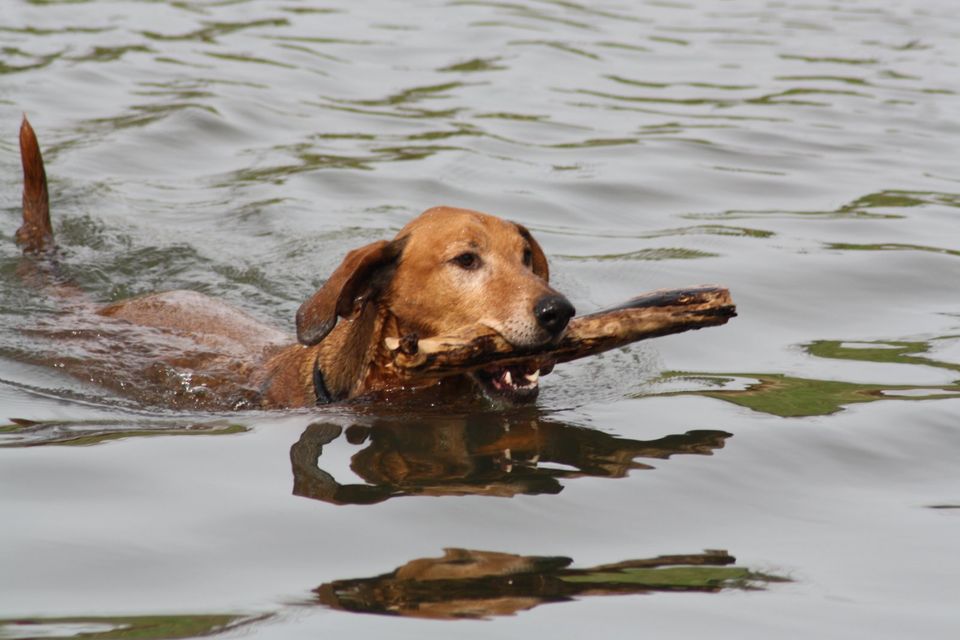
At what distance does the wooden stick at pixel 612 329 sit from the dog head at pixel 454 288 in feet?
0.27

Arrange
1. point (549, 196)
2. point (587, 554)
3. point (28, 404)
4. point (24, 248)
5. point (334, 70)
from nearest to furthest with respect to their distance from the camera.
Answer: point (587, 554) → point (28, 404) → point (24, 248) → point (549, 196) → point (334, 70)

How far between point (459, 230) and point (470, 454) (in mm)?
1199

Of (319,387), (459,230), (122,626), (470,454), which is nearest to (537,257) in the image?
(459,230)

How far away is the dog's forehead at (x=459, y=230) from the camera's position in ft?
20.8

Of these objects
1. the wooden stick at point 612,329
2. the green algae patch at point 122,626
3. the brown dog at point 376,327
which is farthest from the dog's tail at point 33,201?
the green algae patch at point 122,626

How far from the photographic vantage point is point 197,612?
Result: 3.98m

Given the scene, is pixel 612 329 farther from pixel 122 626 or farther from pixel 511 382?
pixel 122 626

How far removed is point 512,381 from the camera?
632 centimetres

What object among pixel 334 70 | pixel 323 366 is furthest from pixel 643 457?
pixel 334 70

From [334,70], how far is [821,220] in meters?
6.77

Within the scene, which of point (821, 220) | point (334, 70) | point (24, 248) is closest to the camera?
point (24, 248)

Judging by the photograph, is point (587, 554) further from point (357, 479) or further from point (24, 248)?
point (24, 248)

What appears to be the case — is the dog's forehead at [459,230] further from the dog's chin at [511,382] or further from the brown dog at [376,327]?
the dog's chin at [511,382]

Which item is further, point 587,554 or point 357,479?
point 357,479
